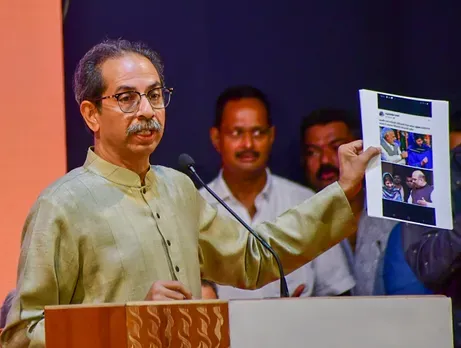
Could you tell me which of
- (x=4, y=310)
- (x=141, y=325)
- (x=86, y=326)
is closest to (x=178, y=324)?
(x=141, y=325)

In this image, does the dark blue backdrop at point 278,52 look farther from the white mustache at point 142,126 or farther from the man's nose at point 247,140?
the white mustache at point 142,126

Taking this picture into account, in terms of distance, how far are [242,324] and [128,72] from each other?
2.86ft

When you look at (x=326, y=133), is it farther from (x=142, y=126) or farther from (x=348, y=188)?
(x=142, y=126)

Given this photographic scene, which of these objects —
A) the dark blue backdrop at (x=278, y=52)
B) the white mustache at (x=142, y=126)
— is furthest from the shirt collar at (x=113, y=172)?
the dark blue backdrop at (x=278, y=52)

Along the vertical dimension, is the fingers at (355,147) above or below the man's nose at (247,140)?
below

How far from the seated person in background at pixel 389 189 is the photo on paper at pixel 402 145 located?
0.14 ft

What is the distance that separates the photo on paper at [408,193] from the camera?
251 centimetres

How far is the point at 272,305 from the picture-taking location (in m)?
→ 1.90

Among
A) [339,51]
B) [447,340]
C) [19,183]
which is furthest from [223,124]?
[447,340]

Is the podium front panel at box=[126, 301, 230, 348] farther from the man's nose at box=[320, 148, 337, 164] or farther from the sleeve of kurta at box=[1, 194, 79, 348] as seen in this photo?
the man's nose at box=[320, 148, 337, 164]

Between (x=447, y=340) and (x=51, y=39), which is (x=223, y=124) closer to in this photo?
(x=51, y=39)

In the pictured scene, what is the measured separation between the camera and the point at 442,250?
13.3ft

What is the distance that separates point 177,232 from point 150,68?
43cm

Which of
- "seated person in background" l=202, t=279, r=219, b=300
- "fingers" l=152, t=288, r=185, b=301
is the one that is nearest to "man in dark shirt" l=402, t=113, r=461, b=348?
"seated person in background" l=202, t=279, r=219, b=300
